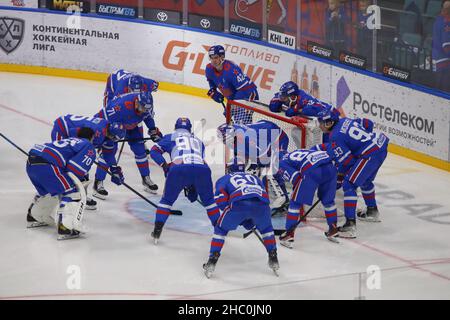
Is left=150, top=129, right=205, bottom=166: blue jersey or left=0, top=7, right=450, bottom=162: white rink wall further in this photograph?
left=0, top=7, right=450, bottom=162: white rink wall

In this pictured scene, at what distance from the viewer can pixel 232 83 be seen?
1230 centimetres

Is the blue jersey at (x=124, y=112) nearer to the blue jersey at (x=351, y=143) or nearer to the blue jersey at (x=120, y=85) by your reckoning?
the blue jersey at (x=120, y=85)

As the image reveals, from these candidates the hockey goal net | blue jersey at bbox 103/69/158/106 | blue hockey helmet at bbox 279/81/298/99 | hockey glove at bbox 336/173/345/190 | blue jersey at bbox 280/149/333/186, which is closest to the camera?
blue jersey at bbox 280/149/333/186

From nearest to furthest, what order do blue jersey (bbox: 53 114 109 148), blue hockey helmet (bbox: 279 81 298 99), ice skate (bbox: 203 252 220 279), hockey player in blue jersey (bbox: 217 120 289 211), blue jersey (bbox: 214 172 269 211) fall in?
1. blue jersey (bbox: 214 172 269 211)
2. ice skate (bbox: 203 252 220 279)
3. blue jersey (bbox: 53 114 109 148)
4. hockey player in blue jersey (bbox: 217 120 289 211)
5. blue hockey helmet (bbox: 279 81 298 99)

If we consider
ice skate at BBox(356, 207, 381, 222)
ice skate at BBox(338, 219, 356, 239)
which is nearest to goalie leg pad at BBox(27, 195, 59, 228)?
ice skate at BBox(338, 219, 356, 239)

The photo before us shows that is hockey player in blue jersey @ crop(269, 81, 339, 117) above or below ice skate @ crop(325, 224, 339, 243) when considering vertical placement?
above

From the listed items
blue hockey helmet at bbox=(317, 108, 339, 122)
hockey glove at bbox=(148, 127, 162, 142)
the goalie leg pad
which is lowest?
the goalie leg pad

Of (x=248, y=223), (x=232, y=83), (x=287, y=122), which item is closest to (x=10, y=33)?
(x=232, y=83)

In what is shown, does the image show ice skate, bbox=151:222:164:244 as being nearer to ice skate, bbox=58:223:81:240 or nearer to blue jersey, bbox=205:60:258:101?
ice skate, bbox=58:223:81:240

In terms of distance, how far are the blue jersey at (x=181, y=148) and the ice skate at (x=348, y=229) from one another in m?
1.52

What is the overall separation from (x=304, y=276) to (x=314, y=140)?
2017 millimetres

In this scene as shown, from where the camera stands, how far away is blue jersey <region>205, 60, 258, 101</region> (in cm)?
1228

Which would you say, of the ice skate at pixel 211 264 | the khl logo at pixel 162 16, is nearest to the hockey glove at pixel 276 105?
the ice skate at pixel 211 264

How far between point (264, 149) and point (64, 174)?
214cm
